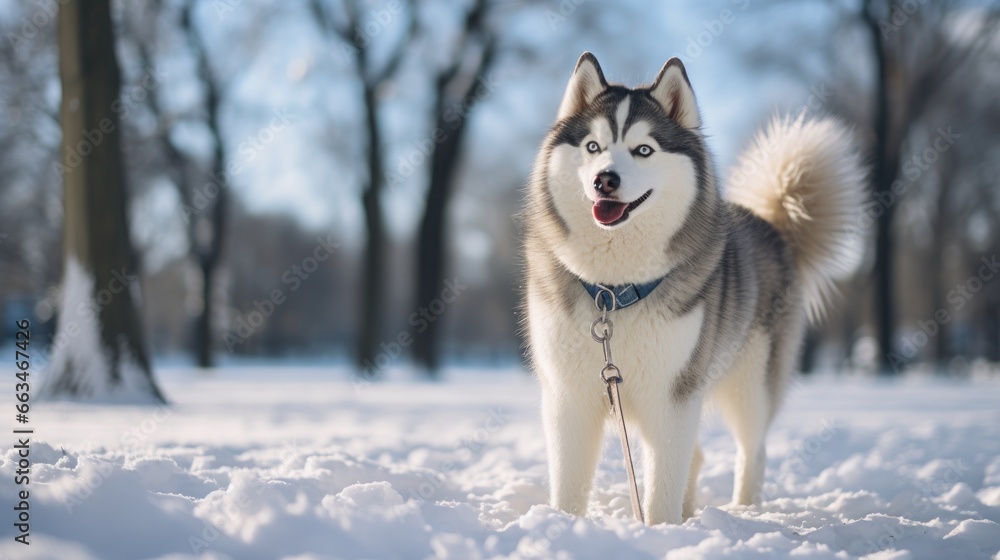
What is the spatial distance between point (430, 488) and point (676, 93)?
231 centimetres

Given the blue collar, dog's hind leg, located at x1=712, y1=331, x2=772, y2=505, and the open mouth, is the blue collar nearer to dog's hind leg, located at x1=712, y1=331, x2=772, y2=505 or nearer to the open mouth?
the open mouth

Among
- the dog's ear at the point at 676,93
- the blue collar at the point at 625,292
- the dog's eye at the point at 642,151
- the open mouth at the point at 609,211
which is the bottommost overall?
the blue collar at the point at 625,292

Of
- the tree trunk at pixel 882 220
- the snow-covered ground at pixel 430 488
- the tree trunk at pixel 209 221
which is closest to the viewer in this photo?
the snow-covered ground at pixel 430 488

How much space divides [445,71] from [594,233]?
38.7 ft

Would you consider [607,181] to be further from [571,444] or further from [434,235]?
[434,235]

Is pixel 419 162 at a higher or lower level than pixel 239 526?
higher

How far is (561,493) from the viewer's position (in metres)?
3.07

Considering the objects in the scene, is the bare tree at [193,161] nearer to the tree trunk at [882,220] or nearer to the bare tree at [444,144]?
the bare tree at [444,144]

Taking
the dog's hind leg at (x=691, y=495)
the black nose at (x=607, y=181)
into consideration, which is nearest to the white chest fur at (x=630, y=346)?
the black nose at (x=607, y=181)

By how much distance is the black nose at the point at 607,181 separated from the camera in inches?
105

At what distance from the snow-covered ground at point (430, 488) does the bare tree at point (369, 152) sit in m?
5.17

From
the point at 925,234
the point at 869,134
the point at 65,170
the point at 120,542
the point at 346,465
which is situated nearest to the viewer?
the point at 120,542

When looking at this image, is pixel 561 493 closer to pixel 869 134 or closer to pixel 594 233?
pixel 594 233

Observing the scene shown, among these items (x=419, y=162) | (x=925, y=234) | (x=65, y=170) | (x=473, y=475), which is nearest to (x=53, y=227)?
(x=419, y=162)
